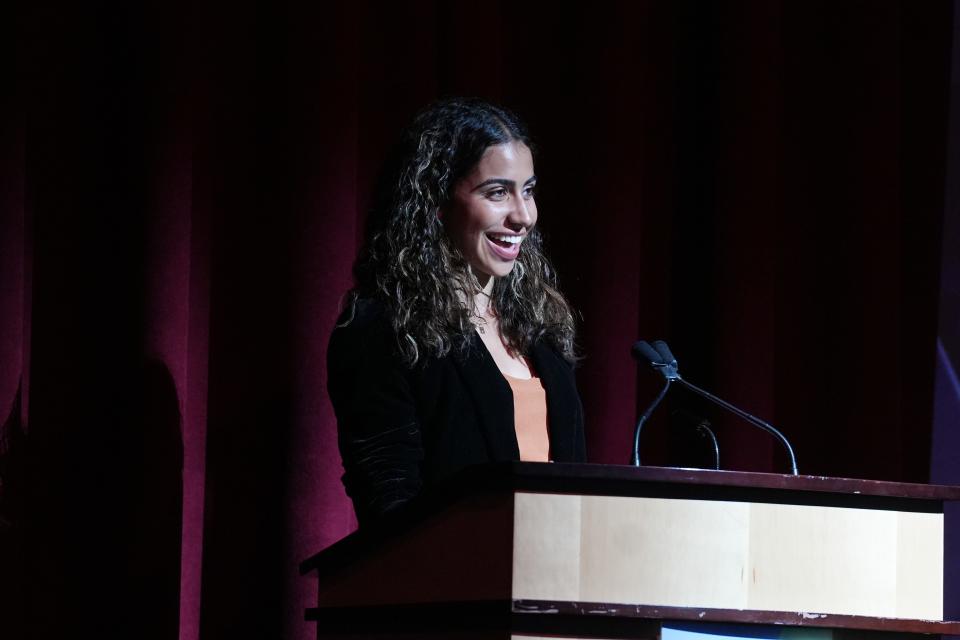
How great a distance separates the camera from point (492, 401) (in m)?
1.76

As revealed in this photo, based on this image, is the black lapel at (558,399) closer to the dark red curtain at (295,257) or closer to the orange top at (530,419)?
the orange top at (530,419)

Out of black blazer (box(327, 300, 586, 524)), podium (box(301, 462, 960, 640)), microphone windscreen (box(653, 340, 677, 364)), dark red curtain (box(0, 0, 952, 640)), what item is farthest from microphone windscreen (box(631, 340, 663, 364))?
dark red curtain (box(0, 0, 952, 640))

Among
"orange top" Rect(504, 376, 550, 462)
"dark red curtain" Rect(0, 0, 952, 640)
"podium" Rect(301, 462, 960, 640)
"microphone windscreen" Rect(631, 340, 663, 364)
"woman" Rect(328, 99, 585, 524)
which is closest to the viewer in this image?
"podium" Rect(301, 462, 960, 640)

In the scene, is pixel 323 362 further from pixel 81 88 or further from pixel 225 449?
pixel 81 88

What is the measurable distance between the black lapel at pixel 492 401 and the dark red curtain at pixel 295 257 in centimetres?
46

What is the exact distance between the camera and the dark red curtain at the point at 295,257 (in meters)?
2.03

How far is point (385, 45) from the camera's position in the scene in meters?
2.38

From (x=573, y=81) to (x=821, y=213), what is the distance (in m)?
0.64

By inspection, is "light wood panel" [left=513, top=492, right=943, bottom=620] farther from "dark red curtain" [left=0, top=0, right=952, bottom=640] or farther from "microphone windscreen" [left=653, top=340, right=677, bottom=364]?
"dark red curtain" [left=0, top=0, right=952, bottom=640]

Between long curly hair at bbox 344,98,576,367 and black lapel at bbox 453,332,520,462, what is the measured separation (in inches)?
1.5

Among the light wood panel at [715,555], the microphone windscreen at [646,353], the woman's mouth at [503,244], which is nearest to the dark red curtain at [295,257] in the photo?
the woman's mouth at [503,244]

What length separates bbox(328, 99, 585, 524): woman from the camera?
5.59ft

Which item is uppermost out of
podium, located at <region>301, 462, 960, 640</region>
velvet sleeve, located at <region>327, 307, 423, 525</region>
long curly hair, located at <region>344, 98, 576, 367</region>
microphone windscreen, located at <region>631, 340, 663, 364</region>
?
long curly hair, located at <region>344, 98, 576, 367</region>

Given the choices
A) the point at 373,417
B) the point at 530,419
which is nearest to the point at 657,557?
the point at 373,417
